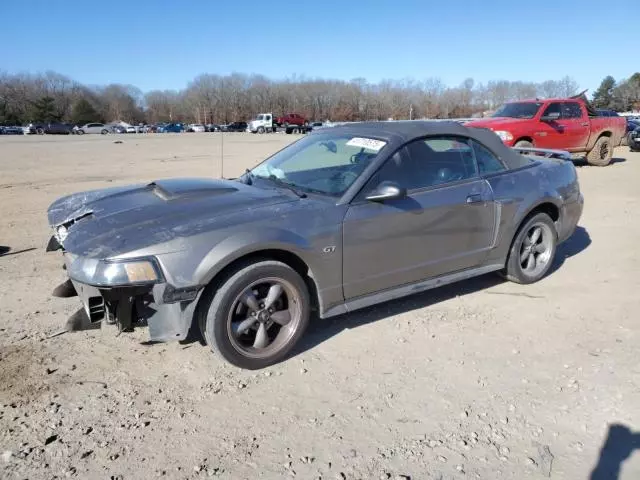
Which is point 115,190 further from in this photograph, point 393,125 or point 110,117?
point 110,117

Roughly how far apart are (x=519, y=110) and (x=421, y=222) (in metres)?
11.0

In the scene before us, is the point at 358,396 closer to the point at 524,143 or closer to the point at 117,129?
the point at 524,143

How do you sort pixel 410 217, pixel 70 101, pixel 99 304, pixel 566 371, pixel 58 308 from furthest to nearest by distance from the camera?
1. pixel 70 101
2. pixel 58 308
3. pixel 410 217
4. pixel 566 371
5. pixel 99 304

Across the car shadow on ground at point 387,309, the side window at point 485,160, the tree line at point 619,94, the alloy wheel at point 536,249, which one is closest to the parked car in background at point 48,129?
the car shadow on ground at point 387,309

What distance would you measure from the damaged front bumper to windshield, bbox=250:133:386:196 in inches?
55.1

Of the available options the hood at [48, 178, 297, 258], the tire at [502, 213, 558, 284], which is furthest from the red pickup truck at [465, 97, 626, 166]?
the hood at [48, 178, 297, 258]

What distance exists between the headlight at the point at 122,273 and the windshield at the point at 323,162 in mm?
1433

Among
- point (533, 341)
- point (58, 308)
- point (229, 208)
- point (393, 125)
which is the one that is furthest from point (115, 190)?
point (533, 341)

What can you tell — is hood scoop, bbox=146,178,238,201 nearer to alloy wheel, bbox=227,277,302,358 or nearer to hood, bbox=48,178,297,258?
hood, bbox=48,178,297,258

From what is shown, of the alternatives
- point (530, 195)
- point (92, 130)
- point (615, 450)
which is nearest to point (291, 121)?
point (92, 130)

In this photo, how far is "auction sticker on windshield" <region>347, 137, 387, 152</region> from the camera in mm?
4055

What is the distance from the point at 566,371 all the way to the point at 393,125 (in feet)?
7.80

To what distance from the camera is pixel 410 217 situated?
3.92m

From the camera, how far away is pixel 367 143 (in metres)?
4.19
